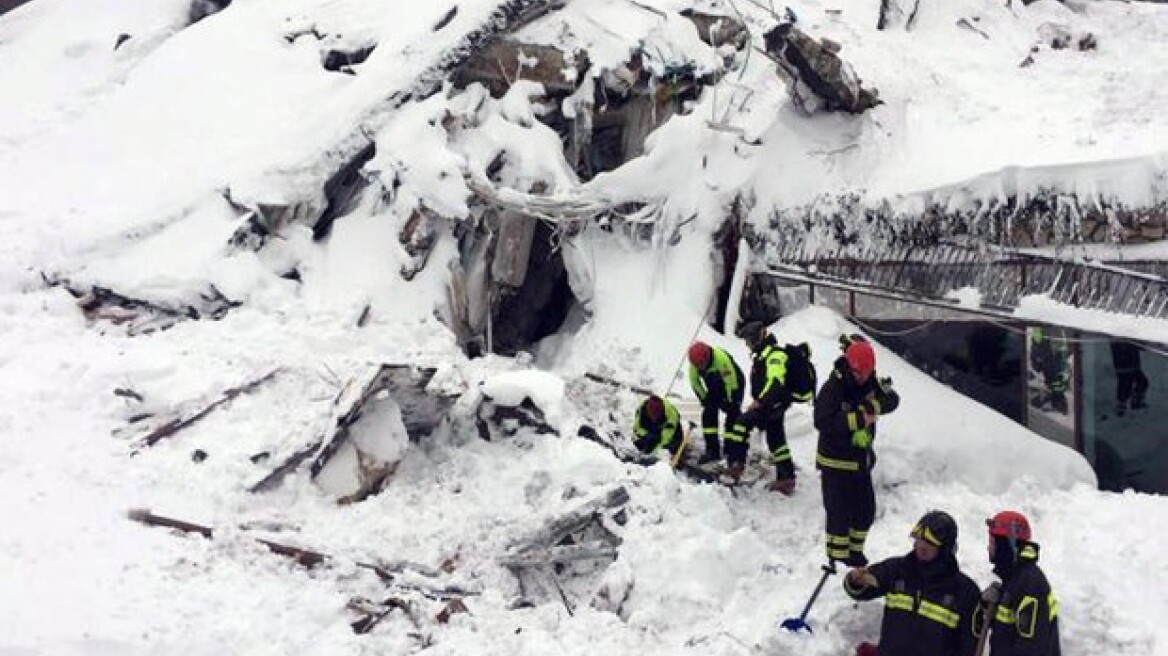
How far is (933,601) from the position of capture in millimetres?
4980

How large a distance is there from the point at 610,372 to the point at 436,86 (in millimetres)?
3773

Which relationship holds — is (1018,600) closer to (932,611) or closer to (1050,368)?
(932,611)

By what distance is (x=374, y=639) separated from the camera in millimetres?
5129

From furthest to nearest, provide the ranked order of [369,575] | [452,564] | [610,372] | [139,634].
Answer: [610,372] → [452,564] → [369,575] → [139,634]

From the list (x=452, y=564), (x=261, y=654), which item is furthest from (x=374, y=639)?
(x=452, y=564)

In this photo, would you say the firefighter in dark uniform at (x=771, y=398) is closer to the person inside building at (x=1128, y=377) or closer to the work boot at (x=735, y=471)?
the work boot at (x=735, y=471)

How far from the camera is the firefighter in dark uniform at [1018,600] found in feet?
15.0

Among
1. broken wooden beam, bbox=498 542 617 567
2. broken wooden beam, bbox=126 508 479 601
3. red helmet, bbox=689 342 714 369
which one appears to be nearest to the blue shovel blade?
broken wooden beam, bbox=498 542 617 567

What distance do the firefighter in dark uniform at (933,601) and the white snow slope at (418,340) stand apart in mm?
574

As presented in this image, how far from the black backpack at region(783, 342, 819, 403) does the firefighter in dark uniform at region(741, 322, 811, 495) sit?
0.04 meters

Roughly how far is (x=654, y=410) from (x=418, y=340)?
2.39 meters

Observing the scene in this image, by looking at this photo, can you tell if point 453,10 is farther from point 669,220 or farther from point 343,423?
point 343,423

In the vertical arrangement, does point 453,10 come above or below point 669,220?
above

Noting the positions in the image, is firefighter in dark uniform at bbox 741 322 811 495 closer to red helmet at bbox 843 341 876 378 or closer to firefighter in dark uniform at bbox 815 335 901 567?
firefighter in dark uniform at bbox 815 335 901 567
